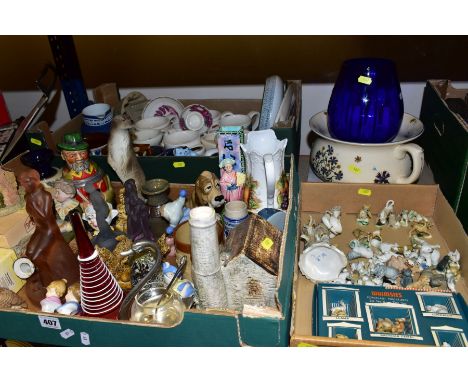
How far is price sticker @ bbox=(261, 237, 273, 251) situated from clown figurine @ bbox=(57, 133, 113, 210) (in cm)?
43

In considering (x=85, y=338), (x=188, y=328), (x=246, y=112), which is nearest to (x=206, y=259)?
(x=188, y=328)

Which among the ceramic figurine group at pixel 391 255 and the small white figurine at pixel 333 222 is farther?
the small white figurine at pixel 333 222

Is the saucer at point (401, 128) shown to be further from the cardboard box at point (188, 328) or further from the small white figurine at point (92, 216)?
the small white figurine at point (92, 216)

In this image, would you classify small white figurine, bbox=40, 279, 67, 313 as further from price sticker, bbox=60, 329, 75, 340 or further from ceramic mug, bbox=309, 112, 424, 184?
ceramic mug, bbox=309, 112, 424, 184

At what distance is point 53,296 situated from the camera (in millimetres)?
771

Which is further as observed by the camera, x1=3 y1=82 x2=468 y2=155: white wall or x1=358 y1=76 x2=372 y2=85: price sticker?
x1=3 y1=82 x2=468 y2=155: white wall

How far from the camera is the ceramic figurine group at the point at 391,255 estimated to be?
86cm

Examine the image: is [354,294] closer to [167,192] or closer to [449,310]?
Answer: [449,310]

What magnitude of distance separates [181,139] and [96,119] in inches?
9.8

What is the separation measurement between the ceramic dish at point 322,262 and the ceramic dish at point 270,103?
0.31m

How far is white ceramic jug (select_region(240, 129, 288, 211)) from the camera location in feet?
2.89

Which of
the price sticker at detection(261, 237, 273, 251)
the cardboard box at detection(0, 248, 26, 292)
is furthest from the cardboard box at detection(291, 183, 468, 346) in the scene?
the cardboard box at detection(0, 248, 26, 292)

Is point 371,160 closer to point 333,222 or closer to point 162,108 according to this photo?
point 333,222

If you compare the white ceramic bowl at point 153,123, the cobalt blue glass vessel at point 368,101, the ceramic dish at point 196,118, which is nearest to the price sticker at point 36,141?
the white ceramic bowl at point 153,123
